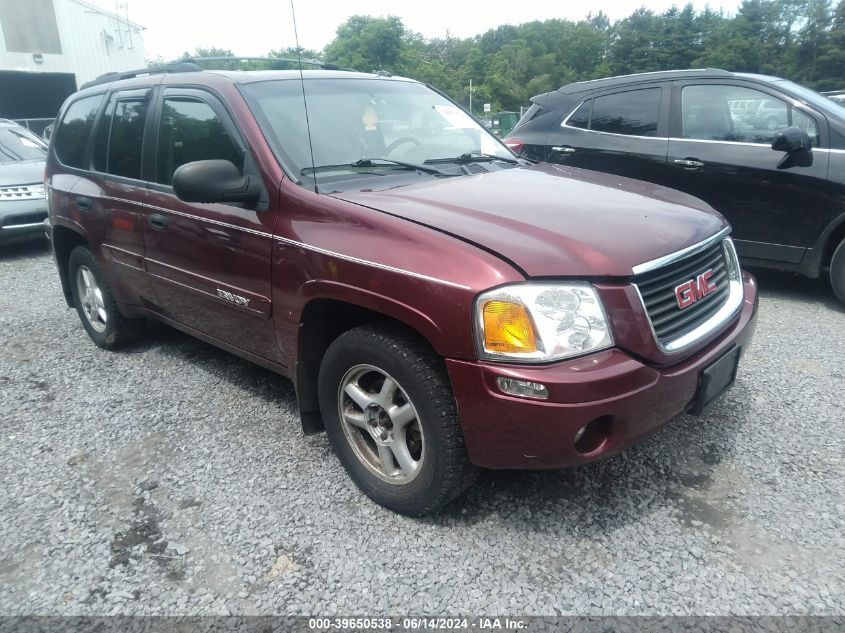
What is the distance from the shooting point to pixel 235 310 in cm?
308

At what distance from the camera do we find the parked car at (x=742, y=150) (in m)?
4.75

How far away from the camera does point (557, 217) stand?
2.42 m

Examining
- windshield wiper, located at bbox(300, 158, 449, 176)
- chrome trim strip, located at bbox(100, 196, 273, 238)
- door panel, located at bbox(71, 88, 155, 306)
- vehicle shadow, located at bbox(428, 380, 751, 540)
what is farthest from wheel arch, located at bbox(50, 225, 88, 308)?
vehicle shadow, located at bbox(428, 380, 751, 540)

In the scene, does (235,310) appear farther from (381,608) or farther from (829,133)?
(829,133)

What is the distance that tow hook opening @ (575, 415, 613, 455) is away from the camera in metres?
2.13

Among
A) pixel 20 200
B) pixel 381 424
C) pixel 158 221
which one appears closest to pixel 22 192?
pixel 20 200

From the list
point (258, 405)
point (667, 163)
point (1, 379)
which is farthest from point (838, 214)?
point (1, 379)

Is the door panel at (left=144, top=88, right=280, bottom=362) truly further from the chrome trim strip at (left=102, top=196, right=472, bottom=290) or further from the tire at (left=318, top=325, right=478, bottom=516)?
the tire at (left=318, top=325, right=478, bottom=516)

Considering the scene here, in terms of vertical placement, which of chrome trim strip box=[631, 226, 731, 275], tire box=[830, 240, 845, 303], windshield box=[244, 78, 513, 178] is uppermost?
windshield box=[244, 78, 513, 178]

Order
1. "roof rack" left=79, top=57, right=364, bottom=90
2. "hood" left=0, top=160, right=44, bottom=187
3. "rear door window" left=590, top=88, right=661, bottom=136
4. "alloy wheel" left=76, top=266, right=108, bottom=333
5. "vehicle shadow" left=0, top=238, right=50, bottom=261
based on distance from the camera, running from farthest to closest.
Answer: "vehicle shadow" left=0, top=238, right=50, bottom=261 < "hood" left=0, top=160, right=44, bottom=187 < "rear door window" left=590, top=88, right=661, bottom=136 < "alloy wheel" left=76, top=266, right=108, bottom=333 < "roof rack" left=79, top=57, right=364, bottom=90

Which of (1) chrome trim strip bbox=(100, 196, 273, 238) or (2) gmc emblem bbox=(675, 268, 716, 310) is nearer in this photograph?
(2) gmc emblem bbox=(675, 268, 716, 310)

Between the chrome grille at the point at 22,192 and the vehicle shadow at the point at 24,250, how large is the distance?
0.67 metres

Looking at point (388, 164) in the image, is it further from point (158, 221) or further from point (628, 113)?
point (628, 113)

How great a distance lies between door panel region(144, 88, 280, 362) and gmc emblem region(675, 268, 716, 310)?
170 cm
